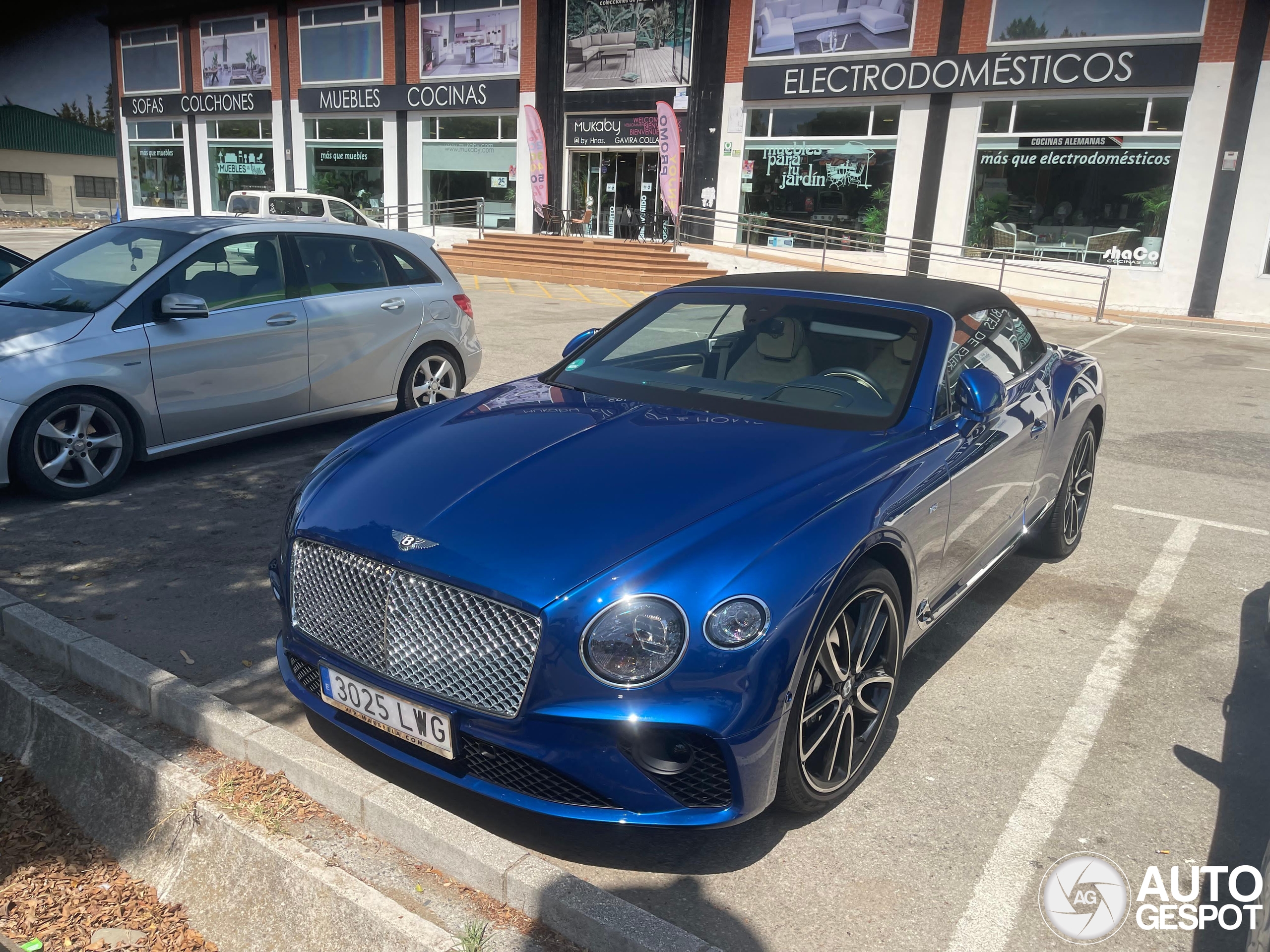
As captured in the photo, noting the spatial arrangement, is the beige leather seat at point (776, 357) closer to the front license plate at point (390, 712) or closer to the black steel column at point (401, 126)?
the front license plate at point (390, 712)

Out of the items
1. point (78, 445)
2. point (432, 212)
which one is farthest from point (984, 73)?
point (78, 445)

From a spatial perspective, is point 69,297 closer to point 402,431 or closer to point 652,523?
point 402,431

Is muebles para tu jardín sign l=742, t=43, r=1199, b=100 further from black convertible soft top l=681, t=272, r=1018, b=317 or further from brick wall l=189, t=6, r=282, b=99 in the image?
black convertible soft top l=681, t=272, r=1018, b=317

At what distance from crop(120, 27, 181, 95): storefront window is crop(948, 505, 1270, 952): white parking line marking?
38.7 meters

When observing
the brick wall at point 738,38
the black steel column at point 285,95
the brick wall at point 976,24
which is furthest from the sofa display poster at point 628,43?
the black steel column at point 285,95

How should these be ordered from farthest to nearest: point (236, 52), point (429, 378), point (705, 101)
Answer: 1. point (236, 52)
2. point (705, 101)
3. point (429, 378)

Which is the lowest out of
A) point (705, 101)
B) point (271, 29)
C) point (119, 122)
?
point (119, 122)

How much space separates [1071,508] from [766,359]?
2.41 metres

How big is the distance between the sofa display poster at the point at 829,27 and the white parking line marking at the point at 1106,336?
8.01 meters

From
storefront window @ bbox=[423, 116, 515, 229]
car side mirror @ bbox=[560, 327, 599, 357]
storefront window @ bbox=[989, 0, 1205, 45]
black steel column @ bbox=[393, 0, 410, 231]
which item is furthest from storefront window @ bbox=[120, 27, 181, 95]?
car side mirror @ bbox=[560, 327, 599, 357]

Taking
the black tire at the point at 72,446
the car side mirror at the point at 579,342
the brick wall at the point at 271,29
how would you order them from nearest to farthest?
the car side mirror at the point at 579,342 < the black tire at the point at 72,446 < the brick wall at the point at 271,29

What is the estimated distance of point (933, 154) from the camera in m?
21.7

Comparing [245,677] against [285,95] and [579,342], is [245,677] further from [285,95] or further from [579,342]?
[285,95]

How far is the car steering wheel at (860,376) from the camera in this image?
3.86 meters
